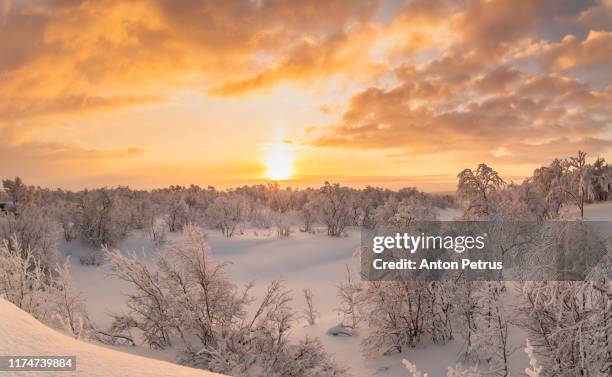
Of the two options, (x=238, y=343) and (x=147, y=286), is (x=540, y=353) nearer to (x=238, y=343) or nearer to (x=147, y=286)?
(x=238, y=343)

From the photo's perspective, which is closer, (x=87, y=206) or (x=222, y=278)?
(x=222, y=278)

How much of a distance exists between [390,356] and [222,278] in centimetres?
673

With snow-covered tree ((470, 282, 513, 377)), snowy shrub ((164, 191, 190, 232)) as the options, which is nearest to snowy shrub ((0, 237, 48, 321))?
snow-covered tree ((470, 282, 513, 377))

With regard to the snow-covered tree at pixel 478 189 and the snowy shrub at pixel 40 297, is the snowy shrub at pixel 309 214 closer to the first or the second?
the snow-covered tree at pixel 478 189

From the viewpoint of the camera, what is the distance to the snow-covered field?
408 centimetres

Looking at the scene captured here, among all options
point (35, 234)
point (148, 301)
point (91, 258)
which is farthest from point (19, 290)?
point (91, 258)

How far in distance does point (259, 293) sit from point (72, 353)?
76.8ft

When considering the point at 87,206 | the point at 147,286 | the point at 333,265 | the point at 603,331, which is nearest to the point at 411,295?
→ the point at 603,331

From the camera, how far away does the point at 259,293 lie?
26812 millimetres

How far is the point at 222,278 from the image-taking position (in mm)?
10977

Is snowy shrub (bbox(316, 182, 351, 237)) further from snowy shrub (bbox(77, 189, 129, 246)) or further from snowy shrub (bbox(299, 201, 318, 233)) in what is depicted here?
snowy shrub (bbox(77, 189, 129, 246))

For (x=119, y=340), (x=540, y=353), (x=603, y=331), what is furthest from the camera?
(x=119, y=340)

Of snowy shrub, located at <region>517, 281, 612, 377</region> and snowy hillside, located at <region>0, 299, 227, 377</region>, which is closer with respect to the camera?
snowy hillside, located at <region>0, 299, 227, 377</region>

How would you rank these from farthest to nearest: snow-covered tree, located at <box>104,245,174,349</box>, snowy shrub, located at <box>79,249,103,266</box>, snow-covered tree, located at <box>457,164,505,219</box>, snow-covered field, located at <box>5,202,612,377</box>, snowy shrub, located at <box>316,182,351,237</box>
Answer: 1. snowy shrub, located at <box>316,182,351,237</box>
2. snowy shrub, located at <box>79,249,103,266</box>
3. snow-covered tree, located at <box>457,164,505,219</box>
4. snow-covered tree, located at <box>104,245,174,349</box>
5. snow-covered field, located at <box>5,202,612,377</box>
